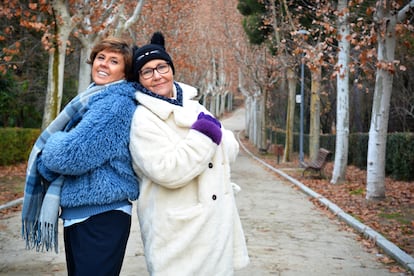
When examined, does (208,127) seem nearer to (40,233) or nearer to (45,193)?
(45,193)

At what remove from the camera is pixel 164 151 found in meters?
3.05

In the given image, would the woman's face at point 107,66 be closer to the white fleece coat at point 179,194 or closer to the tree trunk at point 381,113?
the white fleece coat at point 179,194

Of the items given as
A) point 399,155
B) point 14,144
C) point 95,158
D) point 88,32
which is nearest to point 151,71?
point 95,158

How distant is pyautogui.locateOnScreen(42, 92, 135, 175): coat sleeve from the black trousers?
Result: 293 millimetres

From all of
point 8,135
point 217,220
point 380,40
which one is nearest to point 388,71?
Result: point 380,40

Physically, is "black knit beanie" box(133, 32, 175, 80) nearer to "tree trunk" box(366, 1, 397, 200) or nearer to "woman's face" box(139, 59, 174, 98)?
"woman's face" box(139, 59, 174, 98)

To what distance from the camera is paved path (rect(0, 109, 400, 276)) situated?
6.26 metres

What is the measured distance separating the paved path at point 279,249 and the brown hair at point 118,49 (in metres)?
3.23

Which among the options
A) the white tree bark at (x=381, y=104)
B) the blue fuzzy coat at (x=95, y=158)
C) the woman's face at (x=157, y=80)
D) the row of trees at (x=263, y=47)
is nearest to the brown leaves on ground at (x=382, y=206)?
the white tree bark at (x=381, y=104)

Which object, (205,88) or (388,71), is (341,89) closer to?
(388,71)

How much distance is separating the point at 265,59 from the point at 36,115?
1350 cm

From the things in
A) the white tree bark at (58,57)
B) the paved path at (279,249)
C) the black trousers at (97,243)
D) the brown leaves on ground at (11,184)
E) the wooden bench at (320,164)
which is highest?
the white tree bark at (58,57)

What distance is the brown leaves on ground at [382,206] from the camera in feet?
26.7

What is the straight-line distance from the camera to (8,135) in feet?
63.7
